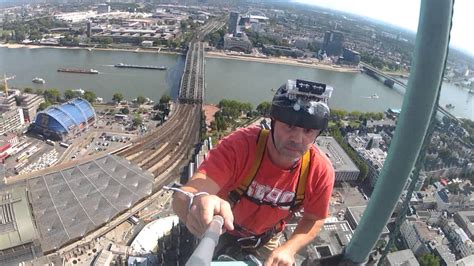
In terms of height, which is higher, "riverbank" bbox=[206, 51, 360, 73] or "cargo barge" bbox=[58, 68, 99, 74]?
"riverbank" bbox=[206, 51, 360, 73]

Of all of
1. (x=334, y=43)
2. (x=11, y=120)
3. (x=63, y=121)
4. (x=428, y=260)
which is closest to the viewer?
(x=428, y=260)

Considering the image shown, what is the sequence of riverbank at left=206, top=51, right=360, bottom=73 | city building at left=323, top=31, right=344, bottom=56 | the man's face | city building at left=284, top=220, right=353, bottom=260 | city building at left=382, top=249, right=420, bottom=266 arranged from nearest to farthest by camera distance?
the man's face
city building at left=284, top=220, right=353, bottom=260
city building at left=382, top=249, right=420, bottom=266
riverbank at left=206, top=51, right=360, bottom=73
city building at left=323, top=31, right=344, bottom=56

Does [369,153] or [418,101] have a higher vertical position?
[418,101]

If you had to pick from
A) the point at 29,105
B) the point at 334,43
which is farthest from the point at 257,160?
the point at 334,43

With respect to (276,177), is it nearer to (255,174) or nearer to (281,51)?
(255,174)

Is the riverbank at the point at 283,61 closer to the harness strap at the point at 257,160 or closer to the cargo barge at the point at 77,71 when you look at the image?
the cargo barge at the point at 77,71

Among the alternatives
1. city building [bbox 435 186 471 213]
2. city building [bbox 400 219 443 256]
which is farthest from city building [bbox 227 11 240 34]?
Answer: city building [bbox 400 219 443 256]

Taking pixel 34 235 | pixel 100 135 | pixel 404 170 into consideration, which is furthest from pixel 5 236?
pixel 404 170

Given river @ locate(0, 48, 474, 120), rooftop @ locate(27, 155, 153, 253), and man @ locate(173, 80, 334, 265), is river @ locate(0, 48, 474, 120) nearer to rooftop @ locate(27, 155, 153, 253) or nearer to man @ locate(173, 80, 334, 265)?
rooftop @ locate(27, 155, 153, 253)
